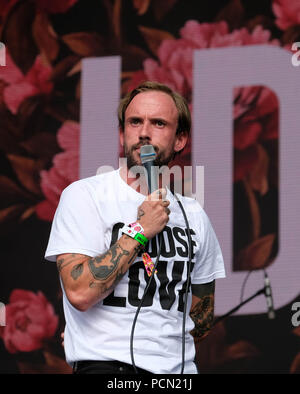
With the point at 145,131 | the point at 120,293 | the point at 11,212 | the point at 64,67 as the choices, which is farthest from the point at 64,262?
the point at 64,67

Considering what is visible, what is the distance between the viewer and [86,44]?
3.32 m

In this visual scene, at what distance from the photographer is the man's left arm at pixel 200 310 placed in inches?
77.5

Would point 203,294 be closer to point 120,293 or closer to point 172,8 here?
point 120,293

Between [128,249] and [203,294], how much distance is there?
0.52 m

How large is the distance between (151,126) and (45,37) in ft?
6.04

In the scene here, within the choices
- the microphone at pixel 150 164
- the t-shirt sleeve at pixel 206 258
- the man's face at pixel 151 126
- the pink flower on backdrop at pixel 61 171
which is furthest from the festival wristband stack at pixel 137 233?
the pink flower on backdrop at pixel 61 171

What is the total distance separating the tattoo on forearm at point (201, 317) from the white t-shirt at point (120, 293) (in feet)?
0.70

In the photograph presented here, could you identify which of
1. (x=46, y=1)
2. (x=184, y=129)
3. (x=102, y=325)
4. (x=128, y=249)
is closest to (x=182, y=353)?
(x=102, y=325)

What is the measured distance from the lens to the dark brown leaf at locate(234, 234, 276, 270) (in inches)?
118

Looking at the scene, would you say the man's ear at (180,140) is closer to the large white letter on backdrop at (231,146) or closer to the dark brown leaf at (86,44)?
the large white letter on backdrop at (231,146)

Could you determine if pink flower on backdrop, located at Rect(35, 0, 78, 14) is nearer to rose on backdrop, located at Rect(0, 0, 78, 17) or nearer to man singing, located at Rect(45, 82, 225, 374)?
rose on backdrop, located at Rect(0, 0, 78, 17)

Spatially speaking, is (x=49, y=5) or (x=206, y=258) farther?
(x=49, y=5)

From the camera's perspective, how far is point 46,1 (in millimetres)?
3410

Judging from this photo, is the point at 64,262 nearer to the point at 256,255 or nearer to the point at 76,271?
the point at 76,271
